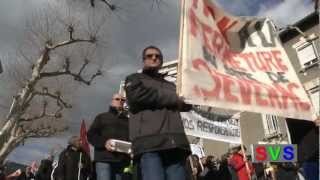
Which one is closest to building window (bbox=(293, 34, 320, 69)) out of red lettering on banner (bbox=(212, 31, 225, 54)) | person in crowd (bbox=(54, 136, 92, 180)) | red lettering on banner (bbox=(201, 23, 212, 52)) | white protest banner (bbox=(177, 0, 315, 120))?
person in crowd (bbox=(54, 136, 92, 180))

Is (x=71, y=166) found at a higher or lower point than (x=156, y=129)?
lower

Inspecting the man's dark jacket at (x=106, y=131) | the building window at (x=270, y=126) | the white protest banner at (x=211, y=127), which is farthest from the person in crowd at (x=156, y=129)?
the building window at (x=270, y=126)

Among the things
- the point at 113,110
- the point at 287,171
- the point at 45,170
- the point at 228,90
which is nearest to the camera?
the point at 228,90

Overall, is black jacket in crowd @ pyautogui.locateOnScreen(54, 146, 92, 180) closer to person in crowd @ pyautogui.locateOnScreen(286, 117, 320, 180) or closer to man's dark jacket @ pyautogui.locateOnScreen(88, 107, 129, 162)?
man's dark jacket @ pyautogui.locateOnScreen(88, 107, 129, 162)

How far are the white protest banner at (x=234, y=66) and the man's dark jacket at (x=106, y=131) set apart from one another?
2786 mm

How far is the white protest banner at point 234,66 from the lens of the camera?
12.4 feet

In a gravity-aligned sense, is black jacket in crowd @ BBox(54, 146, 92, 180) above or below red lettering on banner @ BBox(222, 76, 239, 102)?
below

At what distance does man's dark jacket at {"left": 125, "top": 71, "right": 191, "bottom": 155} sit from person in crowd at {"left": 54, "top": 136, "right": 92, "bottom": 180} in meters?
4.45

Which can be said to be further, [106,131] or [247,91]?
[106,131]

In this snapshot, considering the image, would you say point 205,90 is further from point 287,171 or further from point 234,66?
point 287,171

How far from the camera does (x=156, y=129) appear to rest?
4.00 metres

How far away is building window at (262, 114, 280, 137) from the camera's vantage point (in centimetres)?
2978

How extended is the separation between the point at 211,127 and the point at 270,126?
18.1 m

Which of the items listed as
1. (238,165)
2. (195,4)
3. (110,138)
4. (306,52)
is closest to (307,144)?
(195,4)
